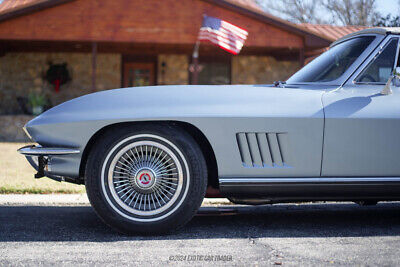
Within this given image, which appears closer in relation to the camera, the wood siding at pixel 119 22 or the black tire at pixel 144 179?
→ the black tire at pixel 144 179

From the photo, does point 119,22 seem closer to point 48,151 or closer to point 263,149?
point 48,151

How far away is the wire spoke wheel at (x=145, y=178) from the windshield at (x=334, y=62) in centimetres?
133

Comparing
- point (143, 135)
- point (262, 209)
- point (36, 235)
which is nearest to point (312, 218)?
point (262, 209)

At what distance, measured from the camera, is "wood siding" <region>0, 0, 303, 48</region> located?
14.1m

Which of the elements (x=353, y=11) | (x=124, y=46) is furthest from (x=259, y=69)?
(x=353, y=11)

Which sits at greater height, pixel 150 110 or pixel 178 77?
pixel 150 110

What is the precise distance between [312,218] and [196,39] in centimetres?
1101

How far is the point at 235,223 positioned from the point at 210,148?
746 mm

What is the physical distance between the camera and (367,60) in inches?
141

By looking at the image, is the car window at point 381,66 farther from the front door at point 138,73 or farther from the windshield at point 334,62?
the front door at point 138,73

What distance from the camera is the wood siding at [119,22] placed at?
1412 cm

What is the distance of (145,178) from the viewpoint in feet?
10.7

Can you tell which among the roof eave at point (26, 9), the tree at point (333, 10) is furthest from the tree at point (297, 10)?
the roof eave at point (26, 9)

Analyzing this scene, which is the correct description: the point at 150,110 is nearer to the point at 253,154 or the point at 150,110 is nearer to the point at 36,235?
the point at 253,154
